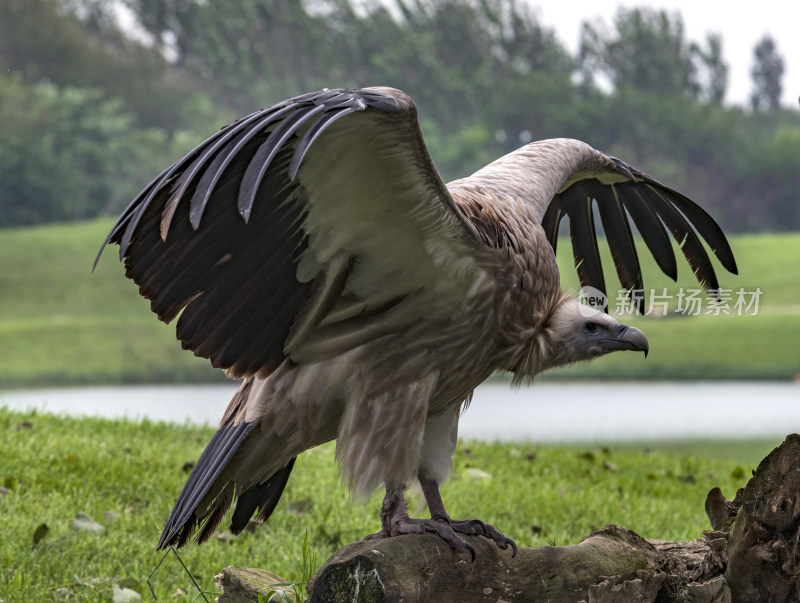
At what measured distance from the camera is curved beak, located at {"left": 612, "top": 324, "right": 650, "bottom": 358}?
262 cm

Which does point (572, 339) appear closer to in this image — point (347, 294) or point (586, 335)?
point (586, 335)

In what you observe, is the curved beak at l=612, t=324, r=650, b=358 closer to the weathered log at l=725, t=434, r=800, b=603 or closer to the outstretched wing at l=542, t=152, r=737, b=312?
the weathered log at l=725, t=434, r=800, b=603

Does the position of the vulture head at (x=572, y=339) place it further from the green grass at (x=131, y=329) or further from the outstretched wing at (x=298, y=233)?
the green grass at (x=131, y=329)

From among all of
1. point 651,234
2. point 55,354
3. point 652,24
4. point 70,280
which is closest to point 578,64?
point 652,24

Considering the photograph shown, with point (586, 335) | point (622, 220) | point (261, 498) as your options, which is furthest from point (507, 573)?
point (622, 220)

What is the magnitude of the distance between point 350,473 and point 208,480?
0.37m

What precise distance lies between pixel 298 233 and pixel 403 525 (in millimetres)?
763

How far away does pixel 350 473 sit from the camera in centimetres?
239

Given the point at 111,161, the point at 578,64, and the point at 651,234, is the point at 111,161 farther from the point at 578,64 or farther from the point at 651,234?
the point at 651,234

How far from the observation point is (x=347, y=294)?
2.38 metres

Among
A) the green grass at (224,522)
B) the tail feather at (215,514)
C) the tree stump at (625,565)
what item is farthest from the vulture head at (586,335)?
Answer: the tail feather at (215,514)

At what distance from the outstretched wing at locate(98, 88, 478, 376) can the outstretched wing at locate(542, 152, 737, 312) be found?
4.16 feet

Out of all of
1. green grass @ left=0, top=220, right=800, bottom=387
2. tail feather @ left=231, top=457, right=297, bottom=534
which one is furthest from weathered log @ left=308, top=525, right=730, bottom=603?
green grass @ left=0, top=220, right=800, bottom=387

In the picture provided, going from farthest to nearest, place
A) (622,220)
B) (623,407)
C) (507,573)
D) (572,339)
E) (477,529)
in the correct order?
(623,407) → (622,220) → (572,339) → (477,529) → (507,573)
